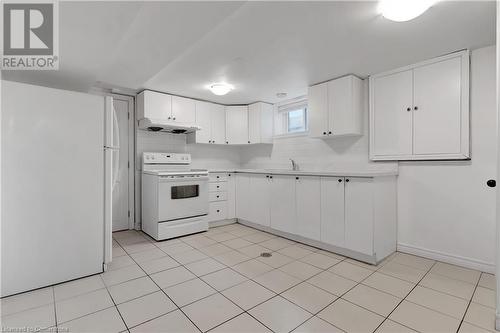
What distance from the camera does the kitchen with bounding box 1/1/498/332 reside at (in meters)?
1.72

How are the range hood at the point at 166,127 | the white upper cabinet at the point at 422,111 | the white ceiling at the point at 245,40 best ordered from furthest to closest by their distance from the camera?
1. the range hood at the point at 166,127
2. the white upper cabinet at the point at 422,111
3. the white ceiling at the point at 245,40

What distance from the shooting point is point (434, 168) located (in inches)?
104

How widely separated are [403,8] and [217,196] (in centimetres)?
327

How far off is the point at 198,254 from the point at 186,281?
64cm

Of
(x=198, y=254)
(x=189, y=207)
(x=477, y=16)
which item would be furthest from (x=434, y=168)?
(x=189, y=207)

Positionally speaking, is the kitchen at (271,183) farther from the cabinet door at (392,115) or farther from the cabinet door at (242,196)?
the cabinet door at (242,196)

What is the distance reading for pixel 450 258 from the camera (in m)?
2.53

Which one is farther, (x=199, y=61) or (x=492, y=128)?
(x=199, y=61)

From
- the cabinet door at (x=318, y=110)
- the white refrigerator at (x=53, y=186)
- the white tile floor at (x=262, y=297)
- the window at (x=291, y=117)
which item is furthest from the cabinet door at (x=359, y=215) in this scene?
the white refrigerator at (x=53, y=186)

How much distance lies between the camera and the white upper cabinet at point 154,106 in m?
3.58

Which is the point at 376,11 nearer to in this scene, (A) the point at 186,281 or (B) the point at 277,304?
(B) the point at 277,304

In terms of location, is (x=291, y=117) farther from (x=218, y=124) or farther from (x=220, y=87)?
(x=220, y=87)

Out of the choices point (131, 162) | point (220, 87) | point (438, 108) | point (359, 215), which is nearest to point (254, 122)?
point (220, 87)

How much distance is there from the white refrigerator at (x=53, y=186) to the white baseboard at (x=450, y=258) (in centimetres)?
327
